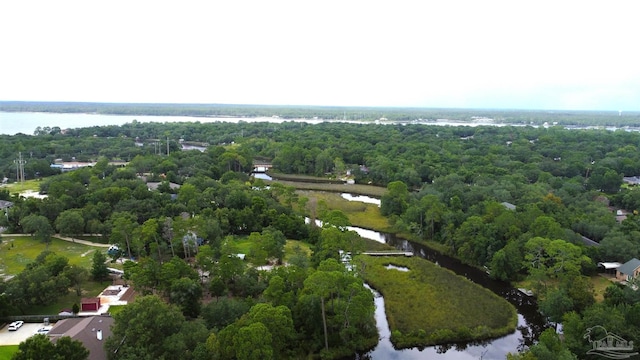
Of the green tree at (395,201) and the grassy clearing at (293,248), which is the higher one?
the green tree at (395,201)

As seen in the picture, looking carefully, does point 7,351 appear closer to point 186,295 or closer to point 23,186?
point 186,295

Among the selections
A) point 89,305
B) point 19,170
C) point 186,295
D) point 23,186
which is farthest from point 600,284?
point 19,170

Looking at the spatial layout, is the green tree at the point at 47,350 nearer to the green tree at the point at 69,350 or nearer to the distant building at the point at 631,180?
the green tree at the point at 69,350

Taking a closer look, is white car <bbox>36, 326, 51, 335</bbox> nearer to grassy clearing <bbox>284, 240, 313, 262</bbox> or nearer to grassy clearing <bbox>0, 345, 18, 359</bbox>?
grassy clearing <bbox>0, 345, 18, 359</bbox>

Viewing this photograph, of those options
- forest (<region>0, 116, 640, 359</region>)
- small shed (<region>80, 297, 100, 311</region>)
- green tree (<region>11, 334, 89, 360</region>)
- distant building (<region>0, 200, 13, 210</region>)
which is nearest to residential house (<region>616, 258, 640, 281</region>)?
forest (<region>0, 116, 640, 359</region>)

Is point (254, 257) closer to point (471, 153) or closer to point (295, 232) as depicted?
point (295, 232)

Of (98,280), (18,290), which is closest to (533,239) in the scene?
(98,280)

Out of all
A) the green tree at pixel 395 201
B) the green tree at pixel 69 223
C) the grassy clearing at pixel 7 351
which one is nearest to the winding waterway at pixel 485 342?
the green tree at pixel 395 201
